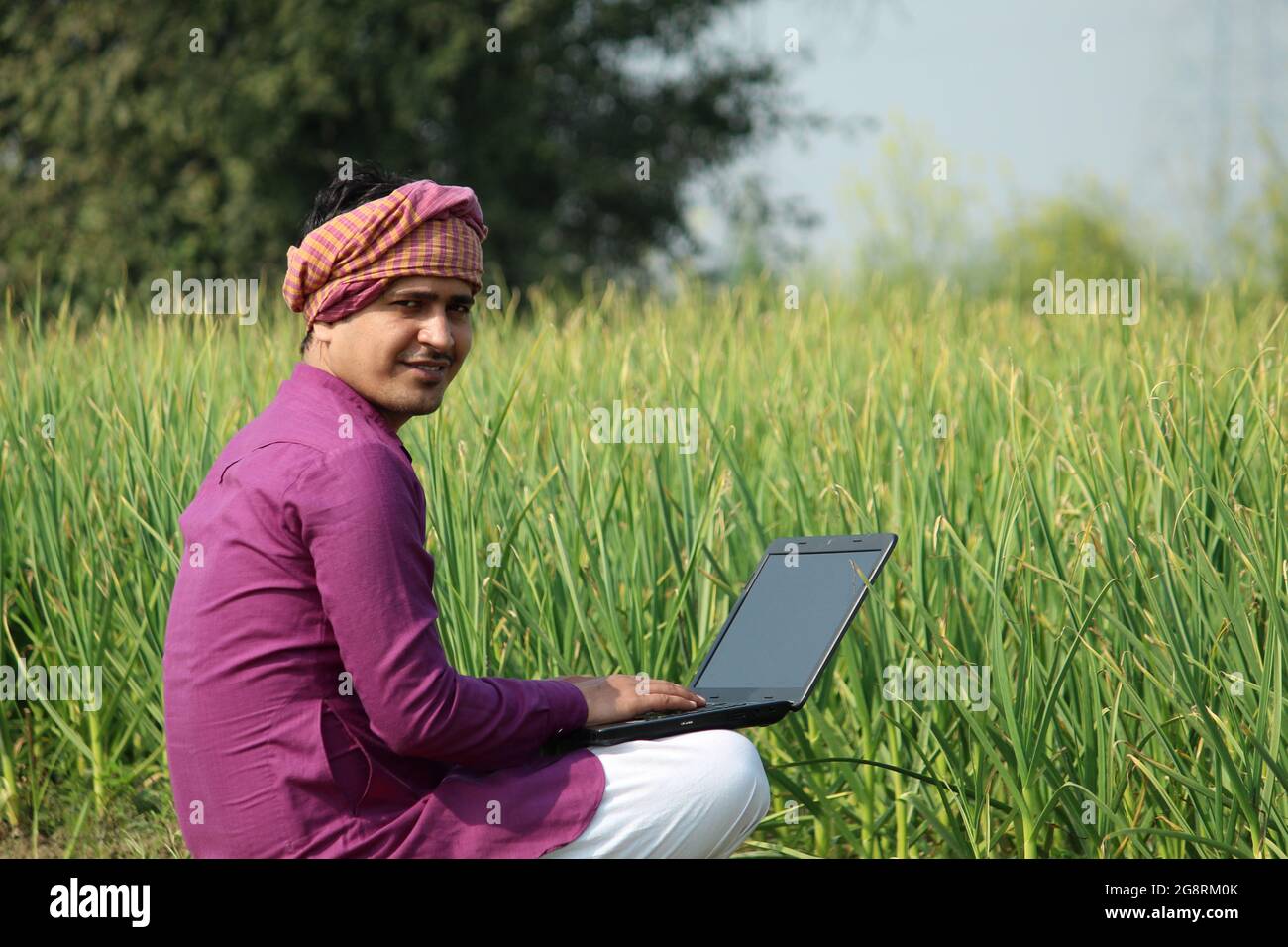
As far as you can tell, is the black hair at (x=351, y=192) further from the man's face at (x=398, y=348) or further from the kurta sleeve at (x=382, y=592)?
the kurta sleeve at (x=382, y=592)

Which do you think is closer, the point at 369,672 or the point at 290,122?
the point at 369,672

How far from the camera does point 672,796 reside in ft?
6.00

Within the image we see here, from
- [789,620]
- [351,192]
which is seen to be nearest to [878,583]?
[789,620]

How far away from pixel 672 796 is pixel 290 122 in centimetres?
1121

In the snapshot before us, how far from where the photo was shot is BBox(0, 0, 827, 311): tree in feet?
39.9

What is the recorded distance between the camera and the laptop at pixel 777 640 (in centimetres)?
188

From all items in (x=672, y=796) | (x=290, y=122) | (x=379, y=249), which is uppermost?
(x=290, y=122)

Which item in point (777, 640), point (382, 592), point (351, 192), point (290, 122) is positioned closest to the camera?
point (382, 592)

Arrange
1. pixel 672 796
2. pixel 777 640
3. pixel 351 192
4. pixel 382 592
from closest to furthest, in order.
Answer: pixel 382 592, pixel 672 796, pixel 351 192, pixel 777 640

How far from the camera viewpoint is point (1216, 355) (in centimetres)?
420

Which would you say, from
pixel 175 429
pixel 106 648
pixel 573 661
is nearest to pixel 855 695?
pixel 573 661

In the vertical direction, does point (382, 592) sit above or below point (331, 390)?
below

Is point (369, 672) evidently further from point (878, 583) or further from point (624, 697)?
point (878, 583)

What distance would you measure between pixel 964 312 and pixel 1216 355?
2.26m
